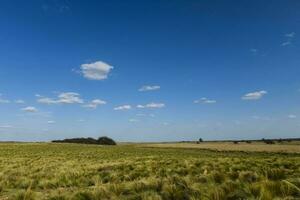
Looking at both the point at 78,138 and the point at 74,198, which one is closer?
the point at 74,198

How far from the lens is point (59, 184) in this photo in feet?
38.5

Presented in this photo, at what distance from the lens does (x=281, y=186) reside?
6.67 metres

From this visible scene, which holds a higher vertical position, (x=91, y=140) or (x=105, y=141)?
(x=91, y=140)

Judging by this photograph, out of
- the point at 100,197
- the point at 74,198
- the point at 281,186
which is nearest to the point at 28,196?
the point at 74,198

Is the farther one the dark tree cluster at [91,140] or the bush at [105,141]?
the dark tree cluster at [91,140]

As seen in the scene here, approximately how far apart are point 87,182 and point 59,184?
1019 mm

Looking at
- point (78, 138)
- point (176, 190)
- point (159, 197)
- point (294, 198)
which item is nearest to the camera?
point (294, 198)

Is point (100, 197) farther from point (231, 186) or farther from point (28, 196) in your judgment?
point (231, 186)

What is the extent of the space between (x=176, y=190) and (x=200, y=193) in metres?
0.99

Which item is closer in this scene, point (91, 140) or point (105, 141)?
point (105, 141)

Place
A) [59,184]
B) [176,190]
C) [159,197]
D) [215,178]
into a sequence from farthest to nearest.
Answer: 1. [59,184]
2. [215,178]
3. [176,190]
4. [159,197]

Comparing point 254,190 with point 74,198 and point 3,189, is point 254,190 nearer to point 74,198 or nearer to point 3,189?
point 74,198

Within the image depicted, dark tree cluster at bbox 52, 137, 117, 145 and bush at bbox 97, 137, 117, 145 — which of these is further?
dark tree cluster at bbox 52, 137, 117, 145

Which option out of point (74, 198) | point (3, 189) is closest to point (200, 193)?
point (74, 198)
